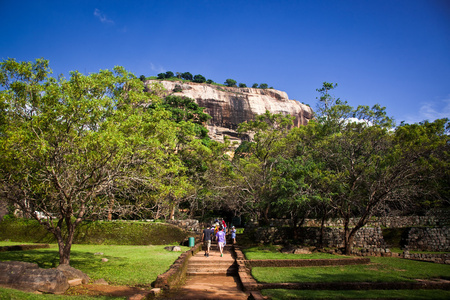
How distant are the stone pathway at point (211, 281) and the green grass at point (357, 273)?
87 centimetres

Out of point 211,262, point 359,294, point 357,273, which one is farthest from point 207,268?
point 359,294

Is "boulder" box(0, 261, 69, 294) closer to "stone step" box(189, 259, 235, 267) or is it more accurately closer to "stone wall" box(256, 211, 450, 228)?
"stone step" box(189, 259, 235, 267)

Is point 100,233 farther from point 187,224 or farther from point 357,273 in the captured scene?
point 357,273

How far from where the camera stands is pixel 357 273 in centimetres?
885

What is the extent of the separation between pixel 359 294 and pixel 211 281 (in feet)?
15.2

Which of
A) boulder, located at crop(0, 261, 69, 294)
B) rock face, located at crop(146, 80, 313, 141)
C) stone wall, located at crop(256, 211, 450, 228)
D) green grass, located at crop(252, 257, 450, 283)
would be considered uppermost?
rock face, located at crop(146, 80, 313, 141)

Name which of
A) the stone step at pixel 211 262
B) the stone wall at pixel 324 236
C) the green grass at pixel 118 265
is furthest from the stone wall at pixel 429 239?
the green grass at pixel 118 265

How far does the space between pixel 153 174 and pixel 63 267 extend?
393 cm

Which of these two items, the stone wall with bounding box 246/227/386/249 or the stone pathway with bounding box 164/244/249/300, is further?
the stone wall with bounding box 246/227/386/249

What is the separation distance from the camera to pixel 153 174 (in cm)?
1018

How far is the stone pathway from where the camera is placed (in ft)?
23.6

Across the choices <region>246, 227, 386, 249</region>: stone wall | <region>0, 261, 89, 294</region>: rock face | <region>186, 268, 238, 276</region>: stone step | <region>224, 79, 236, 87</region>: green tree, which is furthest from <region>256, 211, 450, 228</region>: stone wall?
<region>224, 79, 236, 87</region>: green tree

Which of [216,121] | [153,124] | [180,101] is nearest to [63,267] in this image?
[153,124]

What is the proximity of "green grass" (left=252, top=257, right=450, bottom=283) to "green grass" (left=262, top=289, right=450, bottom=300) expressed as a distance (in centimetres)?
88
